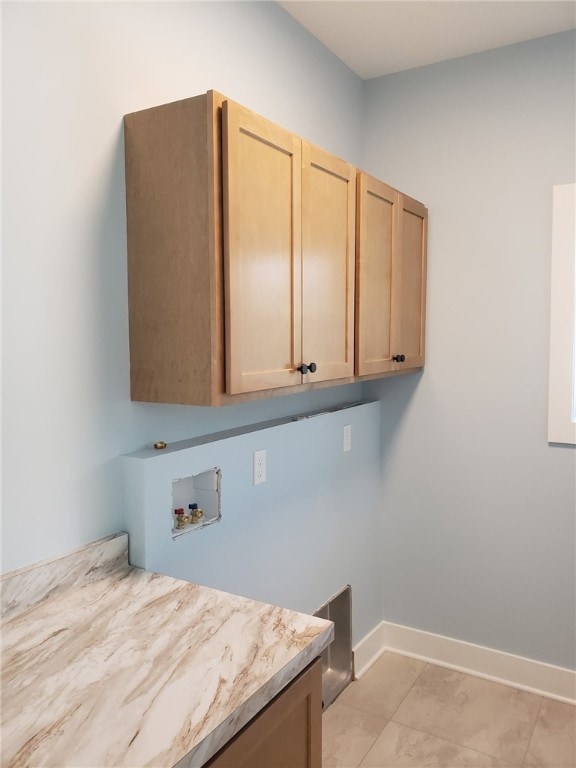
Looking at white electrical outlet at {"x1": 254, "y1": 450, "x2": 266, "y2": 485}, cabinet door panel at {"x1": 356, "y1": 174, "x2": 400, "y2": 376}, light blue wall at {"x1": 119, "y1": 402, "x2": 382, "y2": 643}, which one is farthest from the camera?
cabinet door panel at {"x1": 356, "y1": 174, "x2": 400, "y2": 376}

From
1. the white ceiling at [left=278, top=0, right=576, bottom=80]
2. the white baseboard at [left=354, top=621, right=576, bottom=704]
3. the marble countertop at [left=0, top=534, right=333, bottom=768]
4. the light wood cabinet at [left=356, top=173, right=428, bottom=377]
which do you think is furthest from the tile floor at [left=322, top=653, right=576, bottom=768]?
the white ceiling at [left=278, top=0, right=576, bottom=80]

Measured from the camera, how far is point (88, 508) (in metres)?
1.54

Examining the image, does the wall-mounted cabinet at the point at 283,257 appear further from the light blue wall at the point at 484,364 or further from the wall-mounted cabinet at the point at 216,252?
the light blue wall at the point at 484,364

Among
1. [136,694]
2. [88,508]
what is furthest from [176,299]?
[136,694]

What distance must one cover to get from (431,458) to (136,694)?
77.7 inches

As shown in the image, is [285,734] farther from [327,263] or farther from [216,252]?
[327,263]

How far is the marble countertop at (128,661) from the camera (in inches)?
37.4

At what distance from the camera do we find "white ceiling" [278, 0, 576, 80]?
2.19 metres

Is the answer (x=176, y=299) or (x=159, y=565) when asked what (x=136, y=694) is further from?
(x=176, y=299)

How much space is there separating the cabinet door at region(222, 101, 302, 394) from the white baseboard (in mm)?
1667

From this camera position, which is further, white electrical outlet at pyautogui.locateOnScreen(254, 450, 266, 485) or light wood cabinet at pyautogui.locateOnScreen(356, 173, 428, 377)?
light wood cabinet at pyautogui.locateOnScreen(356, 173, 428, 377)

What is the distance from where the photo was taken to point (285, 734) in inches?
48.1

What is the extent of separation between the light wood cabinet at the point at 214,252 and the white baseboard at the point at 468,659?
167cm

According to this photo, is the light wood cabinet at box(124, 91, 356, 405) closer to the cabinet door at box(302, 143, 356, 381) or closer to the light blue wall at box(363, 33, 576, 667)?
the cabinet door at box(302, 143, 356, 381)
